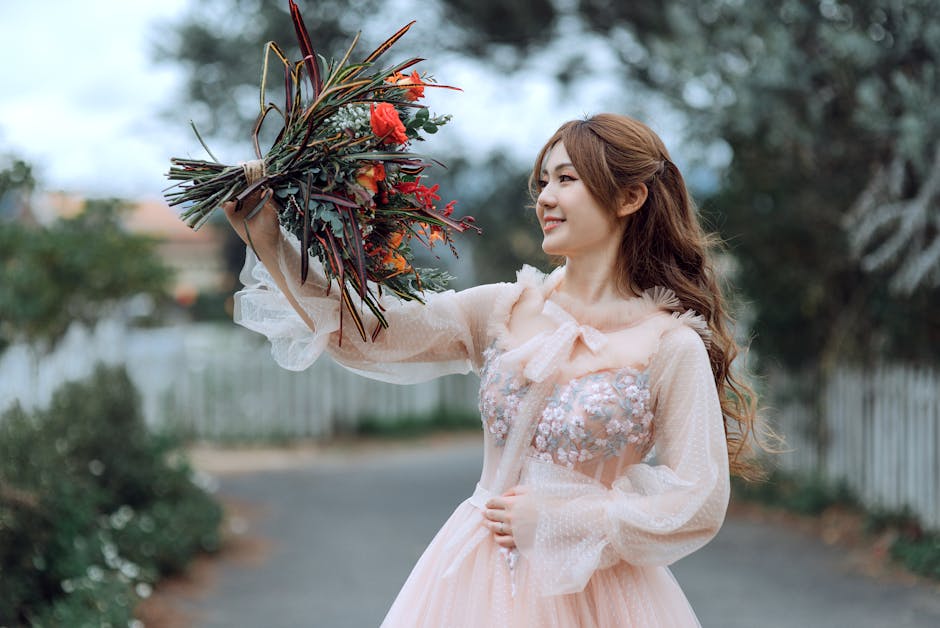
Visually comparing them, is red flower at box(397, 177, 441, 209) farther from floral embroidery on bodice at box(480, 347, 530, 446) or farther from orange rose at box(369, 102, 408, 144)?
floral embroidery on bodice at box(480, 347, 530, 446)

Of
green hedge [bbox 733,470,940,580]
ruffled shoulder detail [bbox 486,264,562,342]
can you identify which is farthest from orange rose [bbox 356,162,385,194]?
green hedge [bbox 733,470,940,580]

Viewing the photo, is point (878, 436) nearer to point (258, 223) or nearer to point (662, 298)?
point (662, 298)

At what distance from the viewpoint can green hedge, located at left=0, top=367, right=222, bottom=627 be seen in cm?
535

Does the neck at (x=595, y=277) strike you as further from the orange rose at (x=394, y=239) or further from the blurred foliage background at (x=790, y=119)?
the blurred foliage background at (x=790, y=119)

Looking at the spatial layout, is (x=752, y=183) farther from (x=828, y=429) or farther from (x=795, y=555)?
(x=795, y=555)

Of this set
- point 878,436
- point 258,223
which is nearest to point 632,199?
point 258,223

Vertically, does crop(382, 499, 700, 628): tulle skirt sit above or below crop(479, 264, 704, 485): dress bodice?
below

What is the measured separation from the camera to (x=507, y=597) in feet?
8.64

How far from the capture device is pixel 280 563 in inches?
313

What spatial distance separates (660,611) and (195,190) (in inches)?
61.5

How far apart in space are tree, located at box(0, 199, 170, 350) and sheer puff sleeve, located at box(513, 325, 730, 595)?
6033mm

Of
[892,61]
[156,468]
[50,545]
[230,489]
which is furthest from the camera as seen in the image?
[230,489]

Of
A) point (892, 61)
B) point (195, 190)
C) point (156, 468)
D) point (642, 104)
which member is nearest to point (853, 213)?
point (892, 61)

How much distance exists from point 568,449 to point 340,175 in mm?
886
